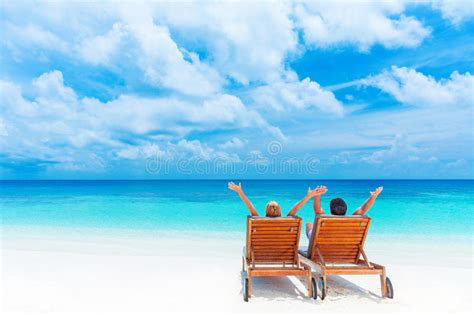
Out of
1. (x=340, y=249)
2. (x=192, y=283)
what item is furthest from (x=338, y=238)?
(x=192, y=283)

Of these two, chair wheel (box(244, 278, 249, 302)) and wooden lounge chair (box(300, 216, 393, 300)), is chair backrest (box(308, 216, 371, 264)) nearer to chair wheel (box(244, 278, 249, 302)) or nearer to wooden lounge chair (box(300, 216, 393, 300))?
wooden lounge chair (box(300, 216, 393, 300))

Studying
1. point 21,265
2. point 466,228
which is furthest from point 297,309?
point 466,228

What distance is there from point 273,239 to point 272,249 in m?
0.18

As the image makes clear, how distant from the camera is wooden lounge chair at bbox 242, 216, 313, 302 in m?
4.39

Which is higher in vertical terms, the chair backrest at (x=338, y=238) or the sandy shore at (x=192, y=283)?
the chair backrest at (x=338, y=238)

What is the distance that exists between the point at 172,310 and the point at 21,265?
149 inches

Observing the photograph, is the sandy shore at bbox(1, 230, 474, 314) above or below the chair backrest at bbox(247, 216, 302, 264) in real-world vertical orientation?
below

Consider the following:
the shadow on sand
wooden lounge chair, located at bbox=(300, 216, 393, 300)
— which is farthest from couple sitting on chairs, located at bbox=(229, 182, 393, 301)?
the shadow on sand

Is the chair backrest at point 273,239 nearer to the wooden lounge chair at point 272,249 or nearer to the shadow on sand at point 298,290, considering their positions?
the wooden lounge chair at point 272,249

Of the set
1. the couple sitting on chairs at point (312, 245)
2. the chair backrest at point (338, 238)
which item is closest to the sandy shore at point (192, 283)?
the couple sitting on chairs at point (312, 245)

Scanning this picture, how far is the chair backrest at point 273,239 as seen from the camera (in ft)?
15.2

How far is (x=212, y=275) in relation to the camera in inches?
229

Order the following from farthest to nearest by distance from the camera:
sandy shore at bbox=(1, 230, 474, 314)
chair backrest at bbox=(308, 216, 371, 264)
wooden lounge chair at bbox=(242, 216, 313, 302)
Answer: chair backrest at bbox=(308, 216, 371, 264) → wooden lounge chair at bbox=(242, 216, 313, 302) → sandy shore at bbox=(1, 230, 474, 314)

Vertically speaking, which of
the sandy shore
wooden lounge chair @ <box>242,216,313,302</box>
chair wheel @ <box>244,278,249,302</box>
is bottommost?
the sandy shore
